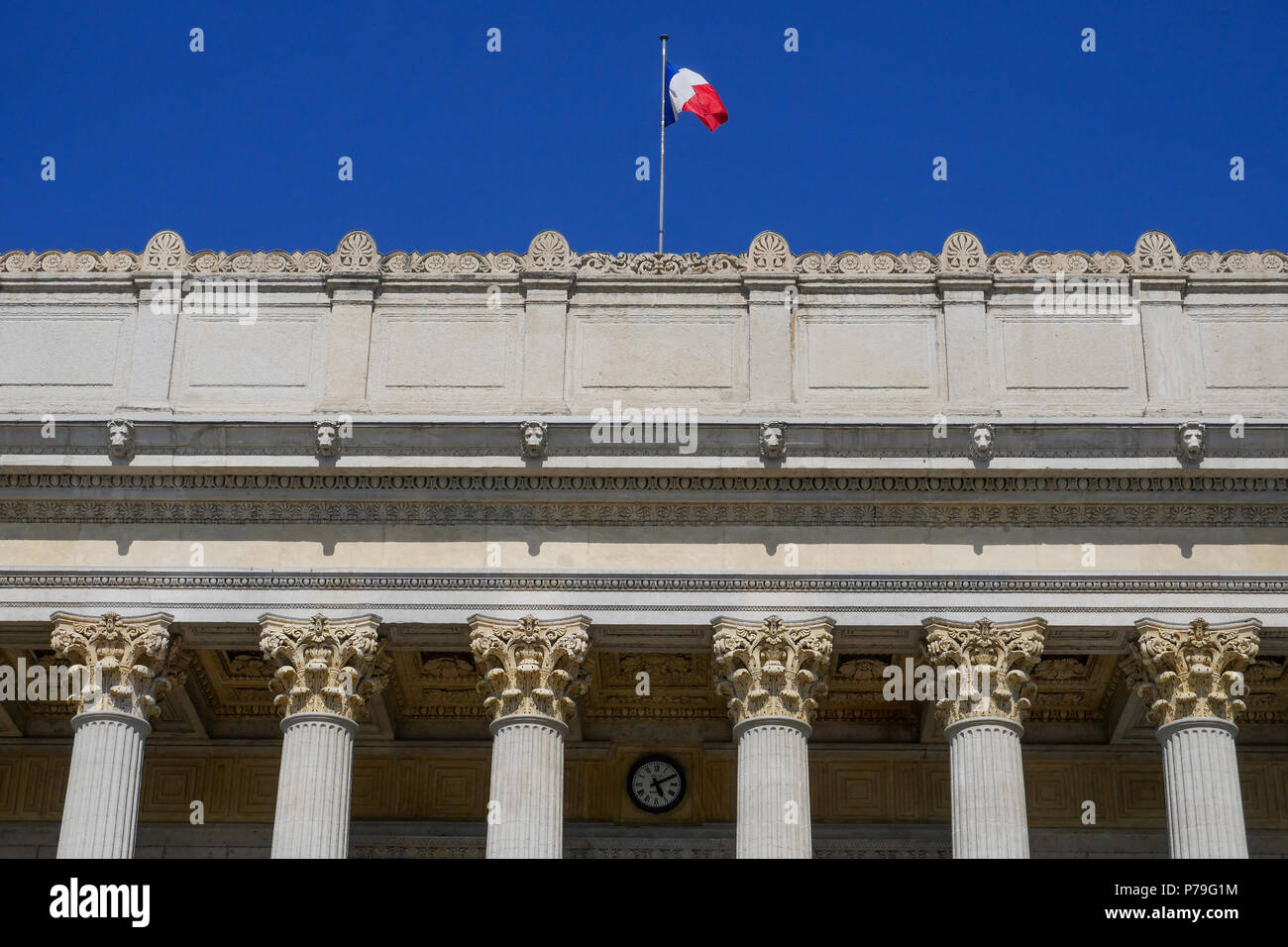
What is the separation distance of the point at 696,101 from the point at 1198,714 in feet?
50.0

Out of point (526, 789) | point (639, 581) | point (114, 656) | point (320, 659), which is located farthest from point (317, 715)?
point (639, 581)

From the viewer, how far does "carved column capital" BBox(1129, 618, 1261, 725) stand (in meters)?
36.7

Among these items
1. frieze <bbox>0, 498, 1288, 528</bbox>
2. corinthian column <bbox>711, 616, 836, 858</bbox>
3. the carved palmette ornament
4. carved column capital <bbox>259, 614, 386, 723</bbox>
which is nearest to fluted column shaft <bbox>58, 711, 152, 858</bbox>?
the carved palmette ornament

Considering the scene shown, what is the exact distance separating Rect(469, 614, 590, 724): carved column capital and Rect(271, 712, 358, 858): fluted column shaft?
93.9 inches

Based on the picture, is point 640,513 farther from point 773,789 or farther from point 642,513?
point 773,789

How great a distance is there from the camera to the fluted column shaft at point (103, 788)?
3606 centimetres

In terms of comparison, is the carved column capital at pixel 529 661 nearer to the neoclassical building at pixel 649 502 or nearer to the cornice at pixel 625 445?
the neoclassical building at pixel 649 502

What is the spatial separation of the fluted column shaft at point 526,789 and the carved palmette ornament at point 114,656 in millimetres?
5572

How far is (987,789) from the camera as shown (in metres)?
36.0

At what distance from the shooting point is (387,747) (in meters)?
42.9

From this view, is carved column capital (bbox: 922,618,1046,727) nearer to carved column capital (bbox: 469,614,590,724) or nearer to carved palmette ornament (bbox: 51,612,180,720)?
carved column capital (bbox: 469,614,590,724)

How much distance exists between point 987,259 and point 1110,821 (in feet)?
34.1
